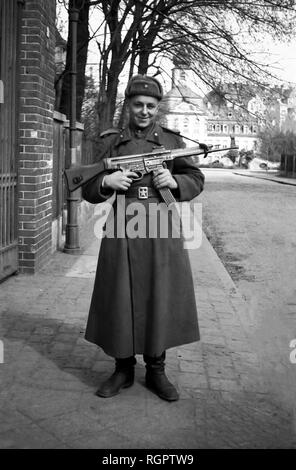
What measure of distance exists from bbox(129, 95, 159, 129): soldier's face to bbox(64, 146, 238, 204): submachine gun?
207mm

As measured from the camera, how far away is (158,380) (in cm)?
386

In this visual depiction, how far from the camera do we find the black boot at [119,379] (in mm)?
3791

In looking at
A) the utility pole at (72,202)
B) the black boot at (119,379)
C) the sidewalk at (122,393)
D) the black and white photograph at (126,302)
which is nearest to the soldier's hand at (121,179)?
the black and white photograph at (126,302)

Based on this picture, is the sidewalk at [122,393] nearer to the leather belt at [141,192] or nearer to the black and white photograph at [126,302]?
the black and white photograph at [126,302]

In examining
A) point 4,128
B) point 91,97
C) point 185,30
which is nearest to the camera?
point 4,128

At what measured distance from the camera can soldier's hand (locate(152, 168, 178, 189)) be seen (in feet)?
11.9

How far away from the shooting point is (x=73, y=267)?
7973mm

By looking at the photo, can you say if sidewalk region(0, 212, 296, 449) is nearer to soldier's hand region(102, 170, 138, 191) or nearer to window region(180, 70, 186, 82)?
soldier's hand region(102, 170, 138, 191)

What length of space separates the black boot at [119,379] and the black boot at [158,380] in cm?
11

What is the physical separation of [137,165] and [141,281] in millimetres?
711

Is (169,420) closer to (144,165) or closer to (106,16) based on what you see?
(144,165)

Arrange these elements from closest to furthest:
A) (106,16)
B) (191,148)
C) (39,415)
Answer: (39,415) → (191,148) → (106,16)
